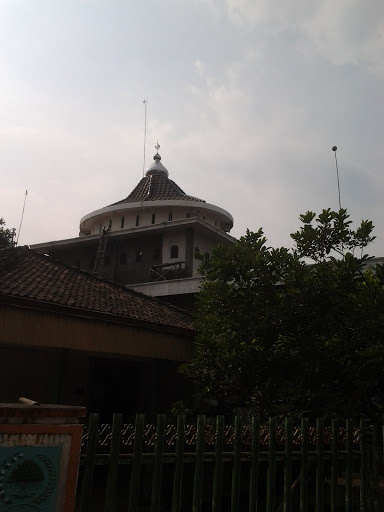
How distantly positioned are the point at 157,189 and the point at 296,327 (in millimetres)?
24542

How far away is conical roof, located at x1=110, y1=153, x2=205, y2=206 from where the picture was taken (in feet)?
93.4

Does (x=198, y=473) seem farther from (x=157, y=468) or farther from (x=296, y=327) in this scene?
(x=296, y=327)

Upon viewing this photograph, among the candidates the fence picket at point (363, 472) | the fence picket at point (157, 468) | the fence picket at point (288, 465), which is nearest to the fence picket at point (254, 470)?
the fence picket at point (288, 465)

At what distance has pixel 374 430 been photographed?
5297mm

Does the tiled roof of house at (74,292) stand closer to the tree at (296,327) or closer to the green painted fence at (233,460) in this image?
the tree at (296,327)

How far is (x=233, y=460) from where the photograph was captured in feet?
13.6

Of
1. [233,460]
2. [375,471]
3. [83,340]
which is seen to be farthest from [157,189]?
[233,460]

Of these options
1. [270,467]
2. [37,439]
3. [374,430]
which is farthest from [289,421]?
[37,439]

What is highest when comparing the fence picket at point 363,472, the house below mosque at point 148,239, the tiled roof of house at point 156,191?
the tiled roof of house at point 156,191

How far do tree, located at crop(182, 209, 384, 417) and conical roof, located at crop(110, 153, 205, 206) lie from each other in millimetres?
20479

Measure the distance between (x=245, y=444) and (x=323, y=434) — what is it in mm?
938

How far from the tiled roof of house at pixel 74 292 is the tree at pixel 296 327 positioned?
196 centimetres

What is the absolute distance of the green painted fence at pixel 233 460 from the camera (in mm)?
3596

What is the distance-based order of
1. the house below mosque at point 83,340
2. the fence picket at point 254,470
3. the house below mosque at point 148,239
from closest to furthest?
the fence picket at point 254,470, the house below mosque at point 83,340, the house below mosque at point 148,239
